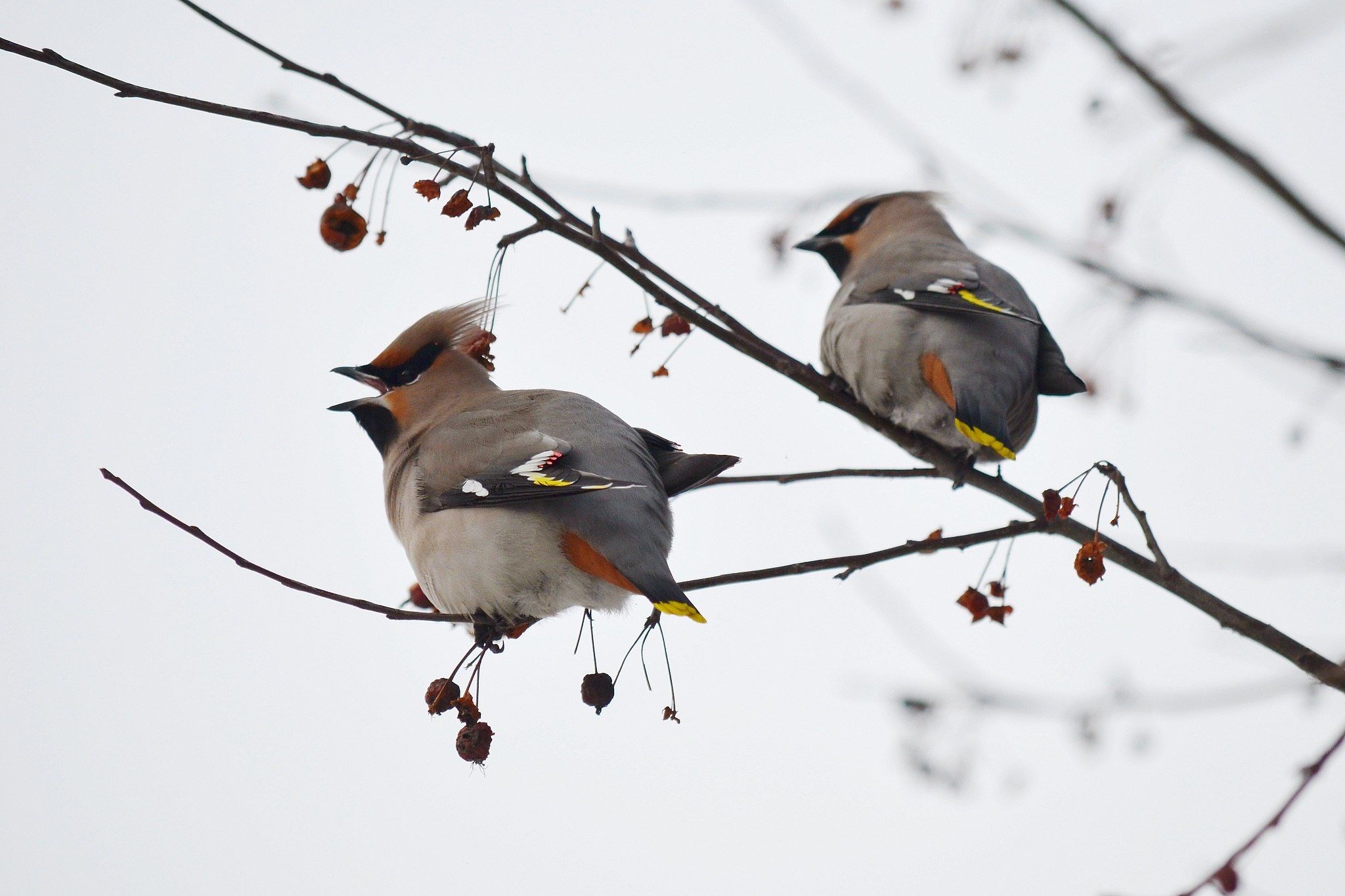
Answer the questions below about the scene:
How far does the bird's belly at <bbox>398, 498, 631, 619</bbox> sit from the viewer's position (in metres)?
3.17

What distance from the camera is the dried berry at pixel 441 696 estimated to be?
112 inches

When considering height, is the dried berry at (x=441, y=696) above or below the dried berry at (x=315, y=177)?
below

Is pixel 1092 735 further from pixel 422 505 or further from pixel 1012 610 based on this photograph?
pixel 422 505

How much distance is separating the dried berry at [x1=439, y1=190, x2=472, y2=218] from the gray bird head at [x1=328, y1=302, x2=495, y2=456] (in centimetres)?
139

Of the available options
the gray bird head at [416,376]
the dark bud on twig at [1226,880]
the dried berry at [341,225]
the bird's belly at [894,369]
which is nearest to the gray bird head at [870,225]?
the bird's belly at [894,369]

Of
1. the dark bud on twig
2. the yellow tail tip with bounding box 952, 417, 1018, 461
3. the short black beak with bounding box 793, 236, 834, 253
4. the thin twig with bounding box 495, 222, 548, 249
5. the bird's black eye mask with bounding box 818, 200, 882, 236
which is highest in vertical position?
the bird's black eye mask with bounding box 818, 200, 882, 236

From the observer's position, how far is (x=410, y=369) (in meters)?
4.08

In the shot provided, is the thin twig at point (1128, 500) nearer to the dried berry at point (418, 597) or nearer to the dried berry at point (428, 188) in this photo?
the dried berry at point (428, 188)

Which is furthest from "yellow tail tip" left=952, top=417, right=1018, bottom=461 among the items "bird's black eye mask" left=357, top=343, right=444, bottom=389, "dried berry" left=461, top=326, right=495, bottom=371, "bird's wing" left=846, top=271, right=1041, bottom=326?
"bird's black eye mask" left=357, top=343, right=444, bottom=389

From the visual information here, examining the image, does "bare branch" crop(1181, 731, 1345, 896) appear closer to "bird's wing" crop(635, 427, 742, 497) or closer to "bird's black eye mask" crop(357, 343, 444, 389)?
"bird's wing" crop(635, 427, 742, 497)

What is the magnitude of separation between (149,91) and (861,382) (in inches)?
95.2

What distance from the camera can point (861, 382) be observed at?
4.06m

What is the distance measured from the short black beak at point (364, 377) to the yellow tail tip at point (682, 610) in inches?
65.0

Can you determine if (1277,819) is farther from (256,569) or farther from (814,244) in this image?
(814,244)
